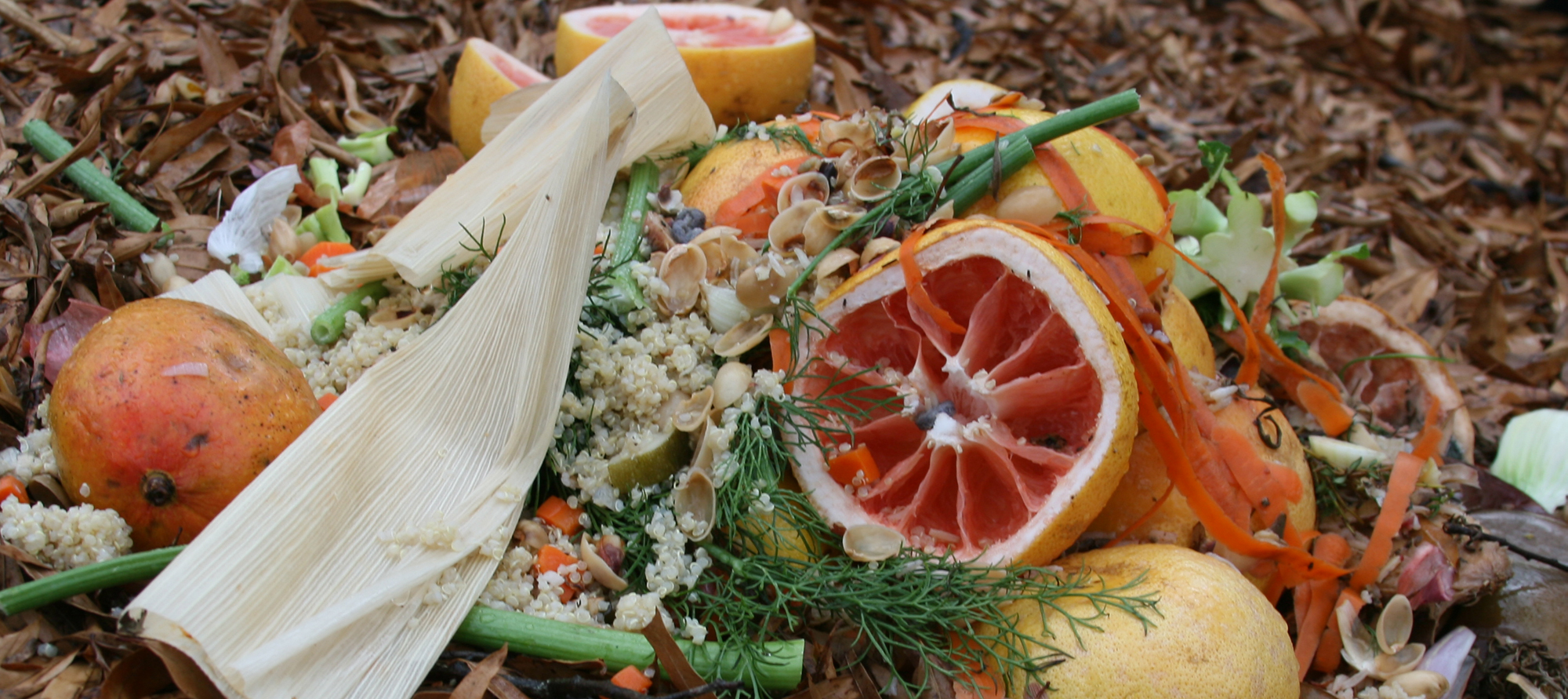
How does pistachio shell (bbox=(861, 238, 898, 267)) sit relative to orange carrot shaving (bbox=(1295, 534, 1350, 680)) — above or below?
above

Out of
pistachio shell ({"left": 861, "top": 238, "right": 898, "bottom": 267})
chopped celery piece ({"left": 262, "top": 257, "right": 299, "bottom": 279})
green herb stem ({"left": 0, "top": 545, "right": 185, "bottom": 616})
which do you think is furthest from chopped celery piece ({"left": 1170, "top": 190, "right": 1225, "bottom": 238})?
green herb stem ({"left": 0, "top": 545, "right": 185, "bottom": 616})

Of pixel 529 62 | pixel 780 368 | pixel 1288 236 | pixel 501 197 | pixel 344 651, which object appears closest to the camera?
pixel 344 651

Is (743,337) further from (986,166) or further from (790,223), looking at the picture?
(986,166)

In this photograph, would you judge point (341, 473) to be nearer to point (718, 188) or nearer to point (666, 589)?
point (666, 589)

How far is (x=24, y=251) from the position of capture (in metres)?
2.36

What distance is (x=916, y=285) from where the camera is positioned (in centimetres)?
209

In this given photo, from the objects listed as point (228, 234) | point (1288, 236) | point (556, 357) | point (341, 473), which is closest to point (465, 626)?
point (341, 473)

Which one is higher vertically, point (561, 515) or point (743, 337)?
point (743, 337)

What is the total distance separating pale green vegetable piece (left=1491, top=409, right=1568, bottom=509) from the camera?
2.83 metres

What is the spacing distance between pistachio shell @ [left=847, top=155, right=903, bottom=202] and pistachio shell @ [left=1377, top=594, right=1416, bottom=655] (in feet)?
4.83

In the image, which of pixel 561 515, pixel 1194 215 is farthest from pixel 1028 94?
pixel 561 515

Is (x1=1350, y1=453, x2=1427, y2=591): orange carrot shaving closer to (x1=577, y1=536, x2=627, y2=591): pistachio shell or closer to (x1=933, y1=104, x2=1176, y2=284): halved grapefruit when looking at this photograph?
(x1=933, y1=104, x2=1176, y2=284): halved grapefruit

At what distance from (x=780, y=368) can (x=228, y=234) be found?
1.54 m

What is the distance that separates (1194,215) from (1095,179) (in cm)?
65
